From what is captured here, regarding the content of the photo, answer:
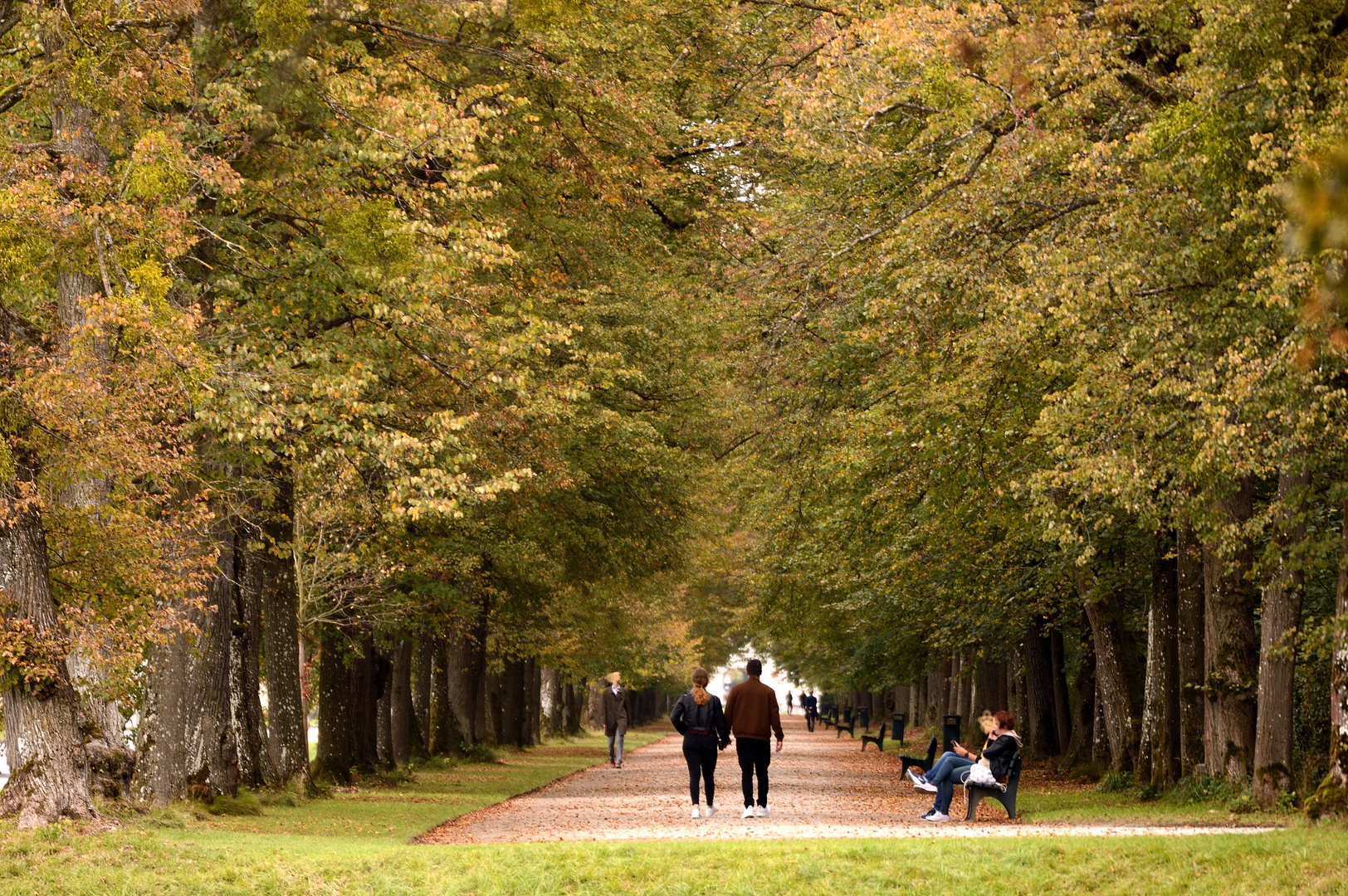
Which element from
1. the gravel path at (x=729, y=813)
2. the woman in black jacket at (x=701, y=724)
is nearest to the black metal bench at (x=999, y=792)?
the gravel path at (x=729, y=813)

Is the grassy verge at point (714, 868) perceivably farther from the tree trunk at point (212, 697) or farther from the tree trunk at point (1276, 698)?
the tree trunk at point (212, 697)

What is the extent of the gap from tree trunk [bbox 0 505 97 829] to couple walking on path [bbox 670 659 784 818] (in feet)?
20.4

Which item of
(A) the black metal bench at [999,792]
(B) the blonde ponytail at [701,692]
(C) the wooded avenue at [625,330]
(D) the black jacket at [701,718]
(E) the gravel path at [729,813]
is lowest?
(E) the gravel path at [729,813]

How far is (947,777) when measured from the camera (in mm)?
16922

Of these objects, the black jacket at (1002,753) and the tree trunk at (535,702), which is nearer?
the black jacket at (1002,753)

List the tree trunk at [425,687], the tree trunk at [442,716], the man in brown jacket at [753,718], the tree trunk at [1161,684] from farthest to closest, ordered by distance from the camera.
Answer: the tree trunk at [425,687], the tree trunk at [442,716], the tree trunk at [1161,684], the man in brown jacket at [753,718]

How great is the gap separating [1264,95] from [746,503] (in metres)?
19.2

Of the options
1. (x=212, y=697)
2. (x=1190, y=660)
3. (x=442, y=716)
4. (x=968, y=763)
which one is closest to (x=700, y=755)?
(x=968, y=763)

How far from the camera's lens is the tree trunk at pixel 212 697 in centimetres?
1711

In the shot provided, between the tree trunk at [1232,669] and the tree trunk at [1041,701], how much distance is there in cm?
1316

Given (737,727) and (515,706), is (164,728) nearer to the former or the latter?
(737,727)

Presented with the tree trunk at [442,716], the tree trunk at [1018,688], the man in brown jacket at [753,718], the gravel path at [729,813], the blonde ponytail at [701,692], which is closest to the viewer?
the gravel path at [729,813]

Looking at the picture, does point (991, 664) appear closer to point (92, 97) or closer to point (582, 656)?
point (582, 656)

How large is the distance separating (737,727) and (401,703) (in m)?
16.2
